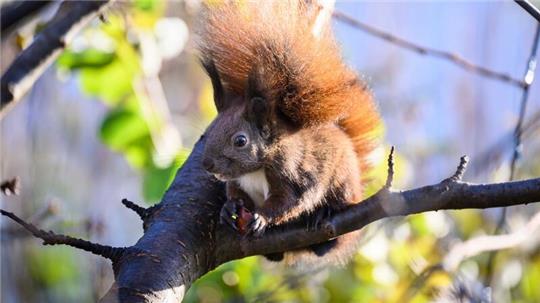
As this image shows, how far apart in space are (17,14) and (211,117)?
1.36 m

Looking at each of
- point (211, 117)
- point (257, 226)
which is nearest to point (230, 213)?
point (257, 226)

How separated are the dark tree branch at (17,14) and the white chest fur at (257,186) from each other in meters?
0.66

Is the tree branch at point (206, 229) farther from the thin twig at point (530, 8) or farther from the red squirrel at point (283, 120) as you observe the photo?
the thin twig at point (530, 8)

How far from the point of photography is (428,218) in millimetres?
3318

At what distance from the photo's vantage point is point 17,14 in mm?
2035

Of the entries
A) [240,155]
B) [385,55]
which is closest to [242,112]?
[240,155]

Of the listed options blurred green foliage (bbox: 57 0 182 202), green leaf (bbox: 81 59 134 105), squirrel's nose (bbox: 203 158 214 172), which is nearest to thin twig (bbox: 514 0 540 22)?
squirrel's nose (bbox: 203 158 214 172)

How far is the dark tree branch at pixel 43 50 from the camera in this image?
5.79 ft

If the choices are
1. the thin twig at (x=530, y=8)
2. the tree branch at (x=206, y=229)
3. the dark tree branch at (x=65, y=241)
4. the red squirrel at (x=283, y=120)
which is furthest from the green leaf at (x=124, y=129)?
the thin twig at (x=530, y=8)

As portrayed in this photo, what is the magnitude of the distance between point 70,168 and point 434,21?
119 inches

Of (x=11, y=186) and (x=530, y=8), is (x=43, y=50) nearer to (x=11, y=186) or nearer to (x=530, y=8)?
(x=11, y=186)

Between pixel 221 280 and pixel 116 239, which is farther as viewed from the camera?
pixel 116 239

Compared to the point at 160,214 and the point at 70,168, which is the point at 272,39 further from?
the point at 70,168

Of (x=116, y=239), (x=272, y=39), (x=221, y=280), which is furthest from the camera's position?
(x=116, y=239)
